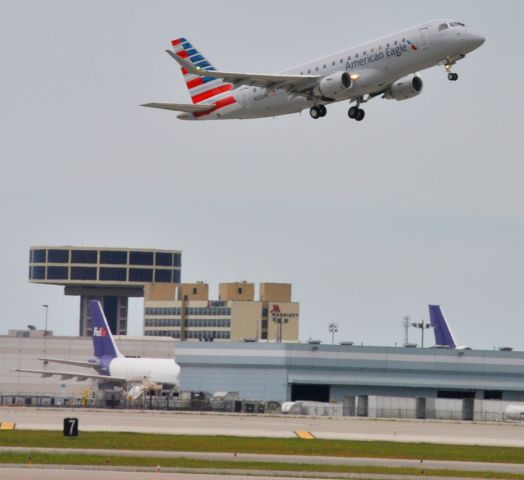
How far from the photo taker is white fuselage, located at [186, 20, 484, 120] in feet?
276

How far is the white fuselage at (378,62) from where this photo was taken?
84000mm

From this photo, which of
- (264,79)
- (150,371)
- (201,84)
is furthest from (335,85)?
(150,371)

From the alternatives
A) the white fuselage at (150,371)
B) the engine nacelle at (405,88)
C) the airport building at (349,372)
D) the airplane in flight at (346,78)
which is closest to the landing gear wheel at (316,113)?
the airplane in flight at (346,78)

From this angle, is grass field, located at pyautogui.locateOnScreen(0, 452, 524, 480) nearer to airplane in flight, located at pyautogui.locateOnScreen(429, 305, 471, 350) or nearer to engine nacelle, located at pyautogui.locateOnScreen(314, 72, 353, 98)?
engine nacelle, located at pyautogui.locateOnScreen(314, 72, 353, 98)

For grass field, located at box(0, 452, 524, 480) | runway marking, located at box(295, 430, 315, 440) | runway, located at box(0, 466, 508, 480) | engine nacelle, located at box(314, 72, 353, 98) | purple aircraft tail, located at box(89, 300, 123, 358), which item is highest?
engine nacelle, located at box(314, 72, 353, 98)

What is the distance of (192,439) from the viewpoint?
70.7 m

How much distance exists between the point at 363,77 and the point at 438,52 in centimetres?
505

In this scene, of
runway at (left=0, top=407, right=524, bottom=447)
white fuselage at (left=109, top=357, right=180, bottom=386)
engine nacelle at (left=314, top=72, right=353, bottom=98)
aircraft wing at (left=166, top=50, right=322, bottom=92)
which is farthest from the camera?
white fuselage at (left=109, top=357, right=180, bottom=386)

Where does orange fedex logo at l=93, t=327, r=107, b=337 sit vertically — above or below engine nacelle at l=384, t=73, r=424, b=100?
below

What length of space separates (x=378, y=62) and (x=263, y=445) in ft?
90.3

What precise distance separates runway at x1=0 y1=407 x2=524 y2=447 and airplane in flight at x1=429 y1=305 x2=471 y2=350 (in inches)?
1903

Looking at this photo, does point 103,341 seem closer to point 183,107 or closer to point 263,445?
point 183,107

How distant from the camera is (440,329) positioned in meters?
153

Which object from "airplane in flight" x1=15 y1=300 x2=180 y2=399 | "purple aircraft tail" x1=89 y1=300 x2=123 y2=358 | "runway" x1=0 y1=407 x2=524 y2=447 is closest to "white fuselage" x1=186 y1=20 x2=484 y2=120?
"runway" x1=0 y1=407 x2=524 y2=447
